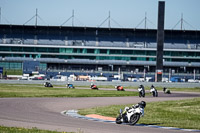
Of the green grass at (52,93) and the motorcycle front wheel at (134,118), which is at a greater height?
the motorcycle front wheel at (134,118)

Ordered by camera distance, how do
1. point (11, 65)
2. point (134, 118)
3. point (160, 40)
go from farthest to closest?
point (11, 65) → point (160, 40) → point (134, 118)

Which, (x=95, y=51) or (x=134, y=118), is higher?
(x=95, y=51)

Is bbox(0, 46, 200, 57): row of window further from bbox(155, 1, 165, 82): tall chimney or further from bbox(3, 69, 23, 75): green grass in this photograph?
bbox(155, 1, 165, 82): tall chimney

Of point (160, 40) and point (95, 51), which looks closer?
point (160, 40)

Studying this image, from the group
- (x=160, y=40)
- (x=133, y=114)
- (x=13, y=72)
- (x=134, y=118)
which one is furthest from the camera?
(x=13, y=72)

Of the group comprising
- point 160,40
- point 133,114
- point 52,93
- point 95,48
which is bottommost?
point 52,93

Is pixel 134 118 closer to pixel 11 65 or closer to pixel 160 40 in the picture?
pixel 160 40

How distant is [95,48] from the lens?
108 meters

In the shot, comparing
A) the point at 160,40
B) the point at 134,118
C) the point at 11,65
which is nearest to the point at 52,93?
the point at 134,118

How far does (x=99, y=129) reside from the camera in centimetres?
1812

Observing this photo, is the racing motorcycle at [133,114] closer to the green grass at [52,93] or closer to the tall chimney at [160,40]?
the green grass at [52,93]

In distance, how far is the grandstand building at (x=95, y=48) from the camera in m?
107

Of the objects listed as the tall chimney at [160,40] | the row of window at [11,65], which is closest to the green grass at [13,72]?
the row of window at [11,65]

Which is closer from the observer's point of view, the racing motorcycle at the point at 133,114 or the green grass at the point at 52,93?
the racing motorcycle at the point at 133,114
